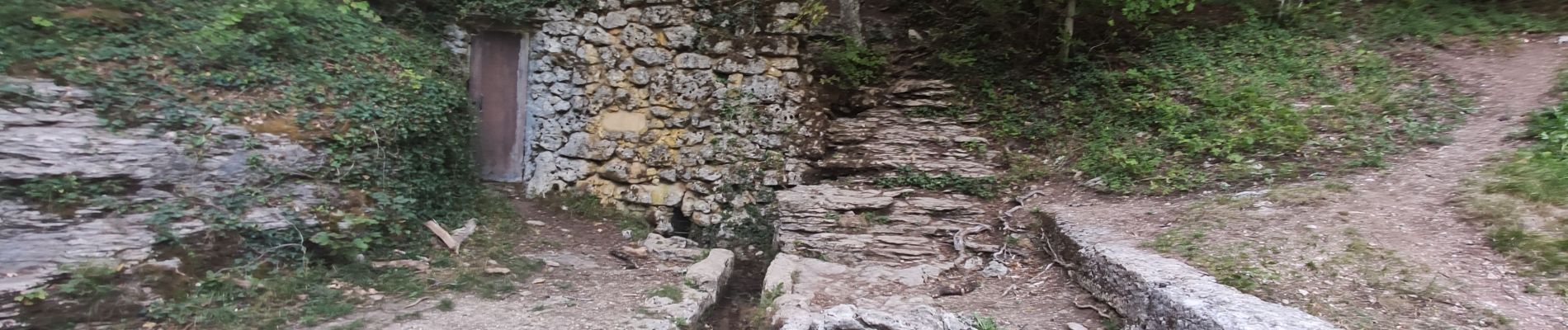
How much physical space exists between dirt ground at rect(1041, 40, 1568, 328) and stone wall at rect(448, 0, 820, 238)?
2914mm

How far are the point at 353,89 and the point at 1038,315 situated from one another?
16.5 ft

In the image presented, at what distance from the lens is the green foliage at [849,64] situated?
7398 mm

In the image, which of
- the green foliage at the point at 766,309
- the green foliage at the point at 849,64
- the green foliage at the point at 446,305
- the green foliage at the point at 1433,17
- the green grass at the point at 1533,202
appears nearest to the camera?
the green grass at the point at 1533,202

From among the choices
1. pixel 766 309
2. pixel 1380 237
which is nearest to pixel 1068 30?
pixel 1380 237

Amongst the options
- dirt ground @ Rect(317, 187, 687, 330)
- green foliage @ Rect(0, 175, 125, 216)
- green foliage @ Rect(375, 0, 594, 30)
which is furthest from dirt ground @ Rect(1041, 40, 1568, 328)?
green foliage @ Rect(0, 175, 125, 216)

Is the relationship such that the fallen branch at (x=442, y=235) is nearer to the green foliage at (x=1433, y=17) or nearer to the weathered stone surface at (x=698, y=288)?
the weathered stone surface at (x=698, y=288)

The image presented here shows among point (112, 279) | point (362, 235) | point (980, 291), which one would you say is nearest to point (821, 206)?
point (980, 291)

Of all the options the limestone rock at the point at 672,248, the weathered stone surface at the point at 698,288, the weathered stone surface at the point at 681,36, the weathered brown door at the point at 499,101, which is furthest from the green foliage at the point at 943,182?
the weathered brown door at the point at 499,101

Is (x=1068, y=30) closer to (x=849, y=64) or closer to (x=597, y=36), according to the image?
(x=849, y=64)

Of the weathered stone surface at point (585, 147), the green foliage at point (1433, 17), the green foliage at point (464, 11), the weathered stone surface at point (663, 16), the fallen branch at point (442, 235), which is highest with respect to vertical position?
the green foliage at point (1433, 17)

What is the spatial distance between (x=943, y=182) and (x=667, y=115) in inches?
113

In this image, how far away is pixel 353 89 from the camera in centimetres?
498

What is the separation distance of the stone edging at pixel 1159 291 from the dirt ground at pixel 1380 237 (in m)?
0.18

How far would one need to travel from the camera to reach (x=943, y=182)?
245 inches
